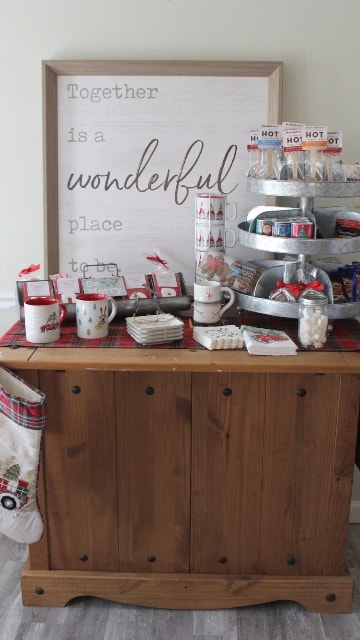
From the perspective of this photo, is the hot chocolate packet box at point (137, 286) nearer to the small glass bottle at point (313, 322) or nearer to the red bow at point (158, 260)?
the red bow at point (158, 260)

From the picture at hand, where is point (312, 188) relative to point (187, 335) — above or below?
above

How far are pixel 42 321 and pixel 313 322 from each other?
734 millimetres

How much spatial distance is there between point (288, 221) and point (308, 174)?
14 cm

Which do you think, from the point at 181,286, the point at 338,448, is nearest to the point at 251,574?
the point at 338,448

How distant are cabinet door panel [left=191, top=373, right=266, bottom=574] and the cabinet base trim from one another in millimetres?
44

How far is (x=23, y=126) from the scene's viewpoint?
2285 mm

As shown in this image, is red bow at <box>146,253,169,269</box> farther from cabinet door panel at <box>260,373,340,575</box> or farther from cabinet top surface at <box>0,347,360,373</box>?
cabinet door panel at <box>260,373,340,575</box>

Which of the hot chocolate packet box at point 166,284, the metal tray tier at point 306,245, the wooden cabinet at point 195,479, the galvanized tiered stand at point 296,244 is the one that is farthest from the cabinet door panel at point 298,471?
the hot chocolate packet box at point 166,284

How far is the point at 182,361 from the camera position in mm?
1814

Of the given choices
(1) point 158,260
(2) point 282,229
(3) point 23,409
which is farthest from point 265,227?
(3) point 23,409

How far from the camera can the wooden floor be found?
6.44ft

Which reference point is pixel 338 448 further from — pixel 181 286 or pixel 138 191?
pixel 138 191

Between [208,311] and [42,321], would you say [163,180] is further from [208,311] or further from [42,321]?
[42,321]

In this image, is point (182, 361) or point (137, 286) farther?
point (137, 286)
